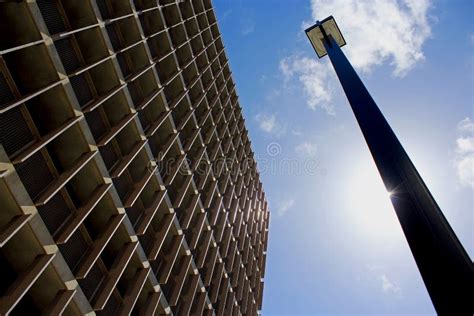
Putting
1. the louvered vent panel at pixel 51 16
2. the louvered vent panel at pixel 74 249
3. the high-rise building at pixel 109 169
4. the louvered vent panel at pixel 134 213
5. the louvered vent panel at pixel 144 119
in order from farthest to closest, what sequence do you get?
the louvered vent panel at pixel 144 119
the louvered vent panel at pixel 134 213
the louvered vent panel at pixel 51 16
the louvered vent panel at pixel 74 249
the high-rise building at pixel 109 169

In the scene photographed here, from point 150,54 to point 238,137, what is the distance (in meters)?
21.4

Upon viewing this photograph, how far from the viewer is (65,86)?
52.3 feet

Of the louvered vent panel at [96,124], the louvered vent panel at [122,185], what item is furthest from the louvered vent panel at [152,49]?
the louvered vent panel at [122,185]

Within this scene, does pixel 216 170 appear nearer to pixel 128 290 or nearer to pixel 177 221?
pixel 177 221

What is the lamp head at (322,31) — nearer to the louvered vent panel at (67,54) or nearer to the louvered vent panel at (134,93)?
the louvered vent panel at (67,54)

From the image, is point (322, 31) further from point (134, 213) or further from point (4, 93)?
point (134, 213)

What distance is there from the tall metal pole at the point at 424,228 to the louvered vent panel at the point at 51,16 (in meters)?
14.6

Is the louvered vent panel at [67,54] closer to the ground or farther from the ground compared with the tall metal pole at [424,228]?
farther from the ground

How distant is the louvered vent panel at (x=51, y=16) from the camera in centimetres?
1642

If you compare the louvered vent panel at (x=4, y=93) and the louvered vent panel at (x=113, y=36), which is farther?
→ the louvered vent panel at (x=113, y=36)

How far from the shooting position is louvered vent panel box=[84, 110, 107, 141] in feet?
60.4

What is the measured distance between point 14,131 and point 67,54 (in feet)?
17.8

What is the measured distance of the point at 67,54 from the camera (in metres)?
17.5

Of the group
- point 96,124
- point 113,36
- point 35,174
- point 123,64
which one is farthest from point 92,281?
point 113,36
